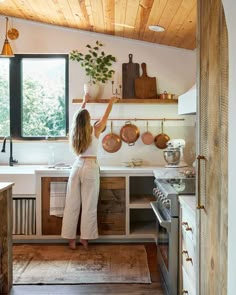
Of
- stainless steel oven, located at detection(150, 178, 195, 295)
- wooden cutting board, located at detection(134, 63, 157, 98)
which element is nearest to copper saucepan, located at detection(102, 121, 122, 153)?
wooden cutting board, located at detection(134, 63, 157, 98)

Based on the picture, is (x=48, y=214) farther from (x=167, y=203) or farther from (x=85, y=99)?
(x=167, y=203)

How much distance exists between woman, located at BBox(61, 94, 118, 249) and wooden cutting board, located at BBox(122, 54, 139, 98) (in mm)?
920

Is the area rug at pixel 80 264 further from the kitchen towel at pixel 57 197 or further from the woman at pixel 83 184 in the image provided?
the kitchen towel at pixel 57 197

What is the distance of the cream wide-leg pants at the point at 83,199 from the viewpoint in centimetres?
418

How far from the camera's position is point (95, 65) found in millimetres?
4922

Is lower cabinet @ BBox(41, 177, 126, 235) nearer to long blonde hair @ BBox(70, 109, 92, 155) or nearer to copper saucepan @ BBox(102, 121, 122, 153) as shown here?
long blonde hair @ BBox(70, 109, 92, 155)

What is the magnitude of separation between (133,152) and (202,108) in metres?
3.11

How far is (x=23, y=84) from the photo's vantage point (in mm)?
5074

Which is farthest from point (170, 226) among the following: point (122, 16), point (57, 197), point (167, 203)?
point (122, 16)

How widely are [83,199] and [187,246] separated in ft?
6.10

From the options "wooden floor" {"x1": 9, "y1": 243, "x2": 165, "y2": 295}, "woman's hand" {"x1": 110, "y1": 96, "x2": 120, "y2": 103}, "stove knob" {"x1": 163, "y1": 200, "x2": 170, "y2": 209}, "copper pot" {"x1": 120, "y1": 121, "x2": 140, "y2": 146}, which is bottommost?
"wooden floor" {"x1": 9, "y1": 243, "x2": 165, "y2": 295}

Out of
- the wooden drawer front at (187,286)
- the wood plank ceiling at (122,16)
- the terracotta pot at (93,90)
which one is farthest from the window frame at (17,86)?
the wooden drawer front at (187,286)

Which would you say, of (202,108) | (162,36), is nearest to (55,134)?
(162,36)

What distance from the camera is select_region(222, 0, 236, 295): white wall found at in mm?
1240
